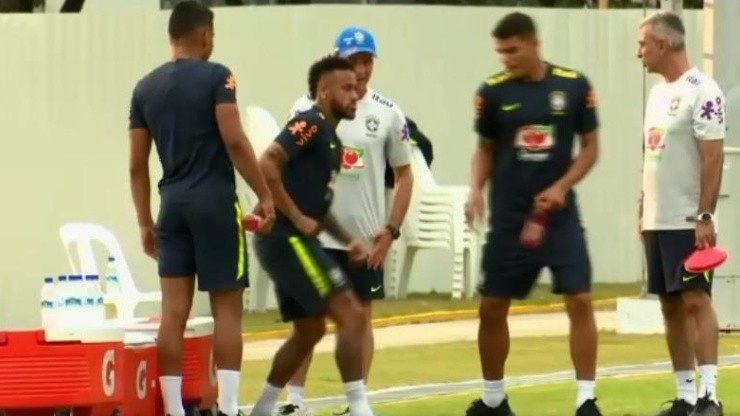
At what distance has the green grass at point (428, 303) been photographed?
786 inches

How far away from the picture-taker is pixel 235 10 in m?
21.8

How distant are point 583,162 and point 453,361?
503cm

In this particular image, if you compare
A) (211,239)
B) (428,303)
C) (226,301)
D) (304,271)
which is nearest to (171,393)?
(226,301)

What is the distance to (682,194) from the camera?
11.6 metres

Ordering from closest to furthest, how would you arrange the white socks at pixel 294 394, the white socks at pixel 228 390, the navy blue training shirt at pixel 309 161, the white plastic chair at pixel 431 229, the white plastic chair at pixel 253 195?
1. the white socks at pixel 228 390
2. the navy blue training shirt at pixel 309 161
3. the white socks at pixel 294 394
4. the white plastic chair at pixel 253 195
5. the white plastic chair at pixel 431 229

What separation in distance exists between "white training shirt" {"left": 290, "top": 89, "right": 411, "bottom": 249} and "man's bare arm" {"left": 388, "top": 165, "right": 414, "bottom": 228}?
0.06m

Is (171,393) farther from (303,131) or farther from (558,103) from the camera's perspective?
(558,103)

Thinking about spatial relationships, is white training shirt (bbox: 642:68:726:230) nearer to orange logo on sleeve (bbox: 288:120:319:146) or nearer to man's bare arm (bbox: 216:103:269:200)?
orange logo on sleeve (bbox: 288:120:319:146)

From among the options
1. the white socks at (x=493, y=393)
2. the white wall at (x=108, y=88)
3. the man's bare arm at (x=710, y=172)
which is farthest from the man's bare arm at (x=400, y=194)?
the white wall at (x=108, y=88)

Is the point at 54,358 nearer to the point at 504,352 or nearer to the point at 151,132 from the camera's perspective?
the point at 151,132

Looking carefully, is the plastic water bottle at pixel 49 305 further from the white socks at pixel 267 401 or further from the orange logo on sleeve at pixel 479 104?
the orange logo on sleeve at pixel 479 104

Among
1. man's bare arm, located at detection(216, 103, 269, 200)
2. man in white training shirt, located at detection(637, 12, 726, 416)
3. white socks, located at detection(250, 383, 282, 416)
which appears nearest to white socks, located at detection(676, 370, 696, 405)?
man in white training shirt, located at detection(637, 12, 726, 416)

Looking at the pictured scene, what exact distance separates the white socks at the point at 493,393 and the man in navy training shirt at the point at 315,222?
0.70 metres

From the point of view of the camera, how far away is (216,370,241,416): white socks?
430 inches
